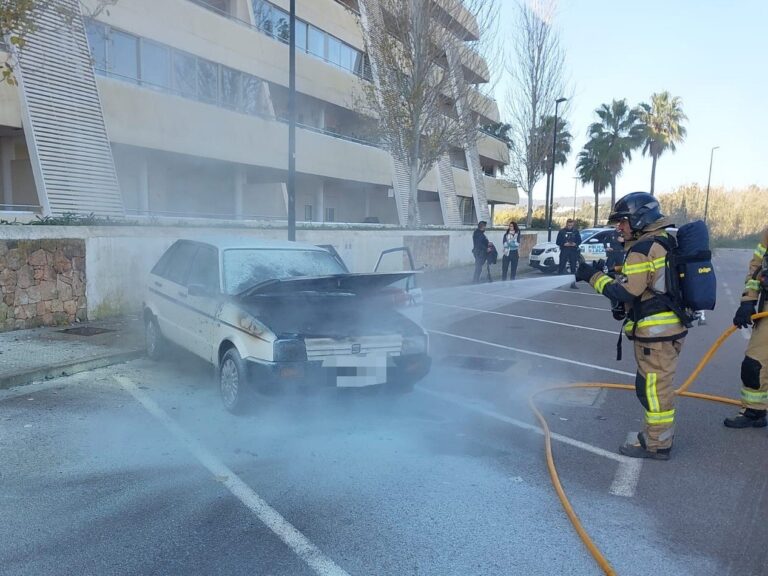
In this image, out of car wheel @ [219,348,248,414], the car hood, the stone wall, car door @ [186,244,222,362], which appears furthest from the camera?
the stone wall

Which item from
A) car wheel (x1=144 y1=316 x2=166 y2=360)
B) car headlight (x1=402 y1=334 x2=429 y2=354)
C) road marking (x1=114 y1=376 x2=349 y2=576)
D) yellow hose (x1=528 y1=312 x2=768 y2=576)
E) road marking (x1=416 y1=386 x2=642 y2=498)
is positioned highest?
car headlight (x1=402 y1=334 x2=429 y2=354)

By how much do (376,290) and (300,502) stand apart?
224cm

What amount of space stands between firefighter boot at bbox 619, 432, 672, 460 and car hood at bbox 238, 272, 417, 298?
2.20 metres

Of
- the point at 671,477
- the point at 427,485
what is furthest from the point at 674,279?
the point at 427,485

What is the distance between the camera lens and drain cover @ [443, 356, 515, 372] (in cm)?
663

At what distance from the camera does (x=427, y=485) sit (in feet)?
11.7

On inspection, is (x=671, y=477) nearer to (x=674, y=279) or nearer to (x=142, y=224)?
(x=674, y=279)

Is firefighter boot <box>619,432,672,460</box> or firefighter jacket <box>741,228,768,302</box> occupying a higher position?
firefighter jacket <box>741,228,768,302</box>

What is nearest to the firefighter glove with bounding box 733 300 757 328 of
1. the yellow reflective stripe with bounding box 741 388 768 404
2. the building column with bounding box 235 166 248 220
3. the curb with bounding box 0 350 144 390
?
the yellow reflective stripe with bounding box 741 388 768 404

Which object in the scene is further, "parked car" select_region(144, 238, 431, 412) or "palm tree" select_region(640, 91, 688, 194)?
"palm tree" select_region(640, 91, 688, 194)

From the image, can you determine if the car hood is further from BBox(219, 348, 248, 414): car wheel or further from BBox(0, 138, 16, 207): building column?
BBox(0, 138, 16, 207): building column

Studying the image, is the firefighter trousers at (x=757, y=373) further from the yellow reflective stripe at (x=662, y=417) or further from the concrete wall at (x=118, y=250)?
the concrete wall at (x=118, y=250)

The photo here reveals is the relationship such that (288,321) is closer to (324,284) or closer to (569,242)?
(324,284)

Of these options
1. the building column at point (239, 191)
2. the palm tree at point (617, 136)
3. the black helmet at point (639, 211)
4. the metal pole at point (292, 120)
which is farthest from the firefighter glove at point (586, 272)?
the palm tree at point (617, 136)
